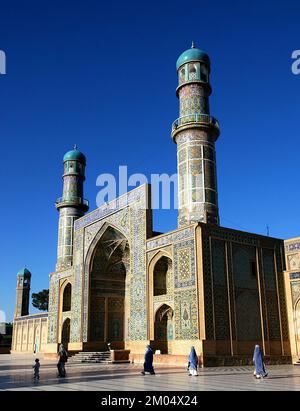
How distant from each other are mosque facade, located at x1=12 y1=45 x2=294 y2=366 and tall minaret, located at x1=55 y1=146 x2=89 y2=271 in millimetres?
3023

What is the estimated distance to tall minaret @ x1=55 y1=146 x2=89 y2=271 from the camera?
29.3m

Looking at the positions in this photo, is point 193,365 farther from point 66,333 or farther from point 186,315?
point 66,333

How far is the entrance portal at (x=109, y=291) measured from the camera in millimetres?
24094

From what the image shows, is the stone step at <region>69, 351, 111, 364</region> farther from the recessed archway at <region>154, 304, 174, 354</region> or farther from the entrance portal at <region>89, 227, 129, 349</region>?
the recessed archway at <region>154, 304, 174, 354</region>

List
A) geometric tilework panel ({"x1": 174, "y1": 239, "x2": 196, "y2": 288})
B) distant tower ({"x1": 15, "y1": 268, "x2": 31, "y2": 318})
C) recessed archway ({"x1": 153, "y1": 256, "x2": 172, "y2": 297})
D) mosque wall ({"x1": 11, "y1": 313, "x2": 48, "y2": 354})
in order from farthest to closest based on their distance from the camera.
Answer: distant tower ({"x1": 15, "y1": 268, "x2": 31, "y2": 318}), mosque wall ({"x1": 11, "y1": 313, "x2": 48, "y2": 354}), recessed archway ({"x1": 153, "y1": 256, "x2": 172, "y2": 297}), geometric tilework panel ({"x1": 174, "y1": 239, "x2": 196, "y2": 288})

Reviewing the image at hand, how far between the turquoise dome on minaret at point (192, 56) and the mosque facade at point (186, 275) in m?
0.05

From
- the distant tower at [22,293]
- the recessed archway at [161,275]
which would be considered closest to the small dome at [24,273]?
the distant tower at [22,293]

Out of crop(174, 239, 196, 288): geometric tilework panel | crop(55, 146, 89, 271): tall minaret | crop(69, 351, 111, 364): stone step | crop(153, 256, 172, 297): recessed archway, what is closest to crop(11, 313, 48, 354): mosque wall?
crop(55, 146, 89, 271): tall minaret

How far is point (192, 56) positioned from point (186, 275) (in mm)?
10189

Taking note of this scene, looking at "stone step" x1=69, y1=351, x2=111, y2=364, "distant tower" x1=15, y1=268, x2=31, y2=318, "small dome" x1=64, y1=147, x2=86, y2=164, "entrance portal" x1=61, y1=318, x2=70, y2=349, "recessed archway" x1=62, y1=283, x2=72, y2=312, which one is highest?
"small dome" x1=64, y1=147, x2=86, y2=164

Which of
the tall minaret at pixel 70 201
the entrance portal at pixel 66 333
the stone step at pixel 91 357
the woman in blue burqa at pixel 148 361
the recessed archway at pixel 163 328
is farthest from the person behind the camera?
the tall minaret at pixel 70 201

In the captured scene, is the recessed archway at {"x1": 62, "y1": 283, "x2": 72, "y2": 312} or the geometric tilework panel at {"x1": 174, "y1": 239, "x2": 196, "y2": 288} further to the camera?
the recessed archway at {"x1": 62, "y1": 283, "x2": 72, "y2": 312}

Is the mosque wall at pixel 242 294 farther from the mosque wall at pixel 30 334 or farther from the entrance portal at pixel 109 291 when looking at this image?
the mosque wall at pixel 30 334

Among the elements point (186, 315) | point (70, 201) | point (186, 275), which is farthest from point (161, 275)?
point (70, 201)
